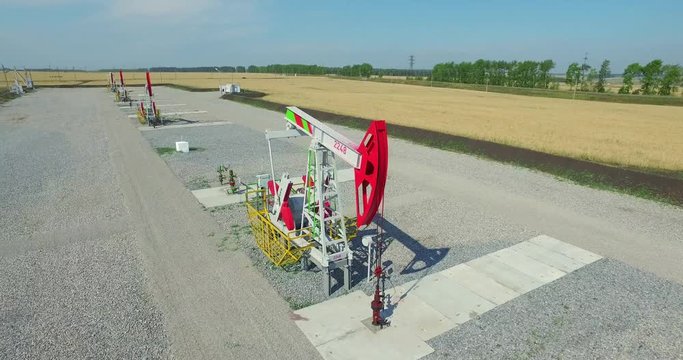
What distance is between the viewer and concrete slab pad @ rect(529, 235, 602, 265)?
11781 millimetres

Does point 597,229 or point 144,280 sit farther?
point 597,229

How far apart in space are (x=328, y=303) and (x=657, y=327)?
752 cm

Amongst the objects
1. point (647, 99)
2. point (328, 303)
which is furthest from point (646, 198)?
point (647, 99)

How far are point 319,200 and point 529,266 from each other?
6.70 meters

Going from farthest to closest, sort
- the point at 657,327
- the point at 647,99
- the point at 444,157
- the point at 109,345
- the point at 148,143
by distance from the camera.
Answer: the point at 647,99, the point at 148,143, the point at 444,157, the point at 657,327, the point at 109,345

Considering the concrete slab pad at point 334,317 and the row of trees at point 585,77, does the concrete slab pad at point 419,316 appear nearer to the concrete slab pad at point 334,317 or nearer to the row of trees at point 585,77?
the concrete slab pad at point 334,317

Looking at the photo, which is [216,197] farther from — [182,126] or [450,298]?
[182,126]

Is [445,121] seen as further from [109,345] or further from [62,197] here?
[109,345]

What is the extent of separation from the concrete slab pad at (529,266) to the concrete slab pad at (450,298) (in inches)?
86.4

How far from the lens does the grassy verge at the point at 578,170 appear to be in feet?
57.9

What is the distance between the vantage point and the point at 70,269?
36.3 ft

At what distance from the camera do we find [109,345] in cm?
805

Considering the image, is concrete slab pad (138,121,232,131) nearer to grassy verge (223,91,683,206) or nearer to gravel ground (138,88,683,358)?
gravel ground (138,88,683,358)

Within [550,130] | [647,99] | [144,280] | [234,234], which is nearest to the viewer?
[144,280]
